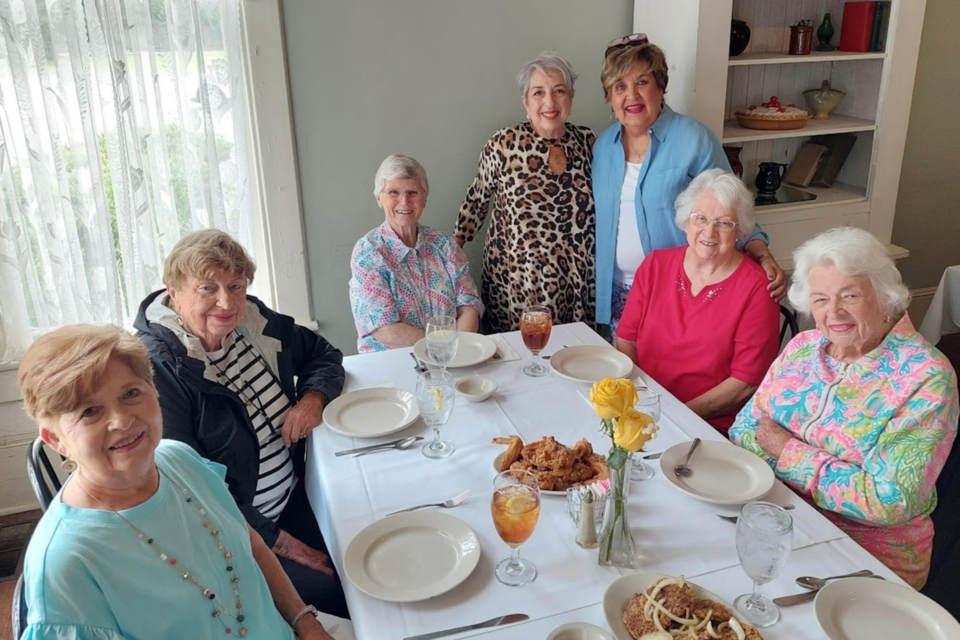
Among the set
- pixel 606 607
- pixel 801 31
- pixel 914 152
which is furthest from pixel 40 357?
pixel 914 152

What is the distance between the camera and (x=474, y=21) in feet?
9.68

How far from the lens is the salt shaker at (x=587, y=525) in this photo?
132cm

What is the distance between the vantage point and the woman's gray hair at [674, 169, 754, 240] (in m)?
2.17

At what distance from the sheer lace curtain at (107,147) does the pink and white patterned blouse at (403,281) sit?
0.68 metres

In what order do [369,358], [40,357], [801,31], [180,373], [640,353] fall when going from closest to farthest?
[40,357] < [180,373] < [369,358] < [640,353] < [801,31]

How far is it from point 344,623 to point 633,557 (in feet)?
2.16

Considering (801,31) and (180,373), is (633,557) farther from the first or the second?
(801,31)

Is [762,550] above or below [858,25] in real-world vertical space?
below

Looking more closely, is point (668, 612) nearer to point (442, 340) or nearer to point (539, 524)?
point (539, 524)

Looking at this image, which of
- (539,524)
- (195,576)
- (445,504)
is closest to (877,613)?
(539,524)

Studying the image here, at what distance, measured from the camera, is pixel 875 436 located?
1577 mm

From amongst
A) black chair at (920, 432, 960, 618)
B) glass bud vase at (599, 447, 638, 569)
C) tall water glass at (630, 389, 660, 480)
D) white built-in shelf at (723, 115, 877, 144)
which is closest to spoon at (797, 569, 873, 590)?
glass bud vase at (599, 447, 638, 569)

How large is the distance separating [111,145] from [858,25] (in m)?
3.13

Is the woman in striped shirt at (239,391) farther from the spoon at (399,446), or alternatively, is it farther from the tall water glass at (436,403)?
the tall water glass at (436,403)
